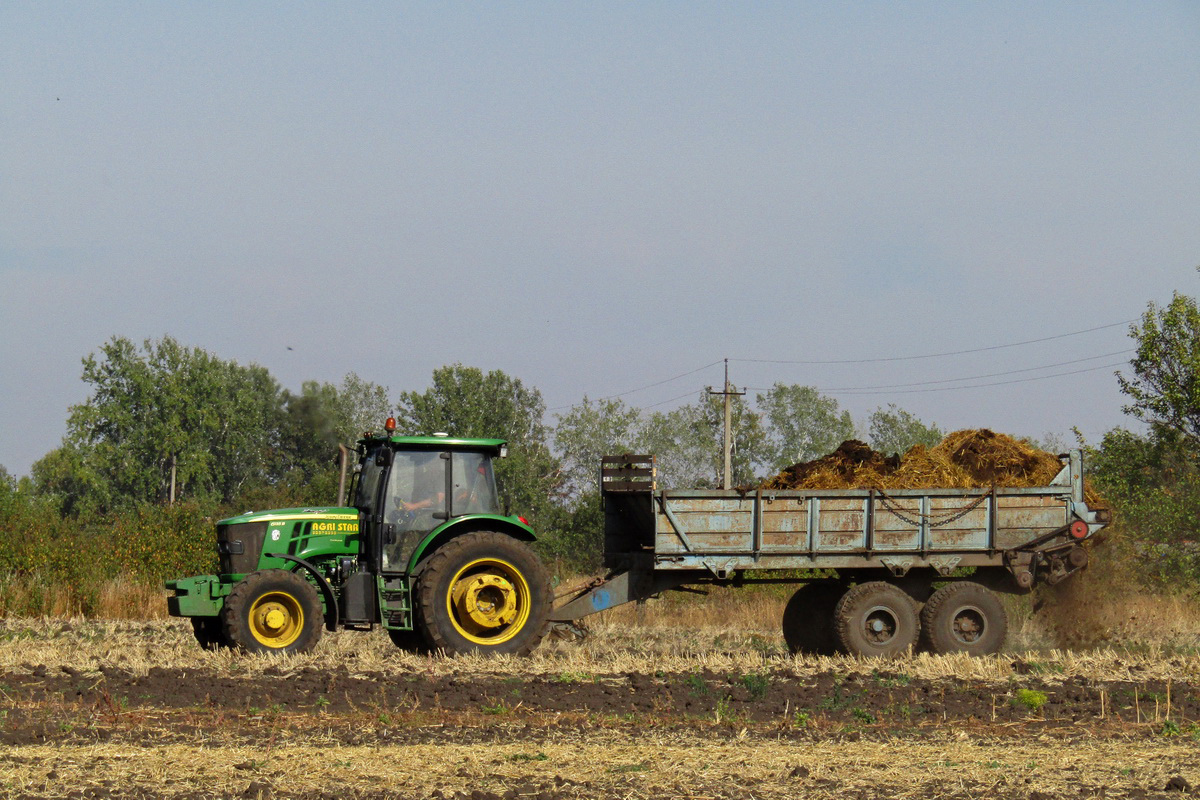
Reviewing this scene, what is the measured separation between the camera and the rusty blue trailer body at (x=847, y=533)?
44.2 ft

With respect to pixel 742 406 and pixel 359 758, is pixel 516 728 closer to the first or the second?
pixel 359 758

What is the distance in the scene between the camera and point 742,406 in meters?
68.3

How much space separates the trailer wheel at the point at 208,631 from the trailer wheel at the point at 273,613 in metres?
0.77

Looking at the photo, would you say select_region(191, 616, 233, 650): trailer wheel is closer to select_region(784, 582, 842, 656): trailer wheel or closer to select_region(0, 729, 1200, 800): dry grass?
select_region(0, 729, 1200, 800): dry grass

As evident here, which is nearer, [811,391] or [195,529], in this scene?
[195,529]

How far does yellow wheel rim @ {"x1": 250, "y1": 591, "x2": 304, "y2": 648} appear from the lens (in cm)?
1239

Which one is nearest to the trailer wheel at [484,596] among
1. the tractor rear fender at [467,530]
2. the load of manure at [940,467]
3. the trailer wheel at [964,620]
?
the tractor rear fender at [467,530]

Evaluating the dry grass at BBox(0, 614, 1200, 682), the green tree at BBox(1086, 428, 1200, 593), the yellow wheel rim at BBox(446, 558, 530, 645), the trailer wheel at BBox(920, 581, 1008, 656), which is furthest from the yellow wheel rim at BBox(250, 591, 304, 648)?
the green tree at BBox(1086, 428, 1200, 593)

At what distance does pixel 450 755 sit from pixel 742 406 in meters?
61.1

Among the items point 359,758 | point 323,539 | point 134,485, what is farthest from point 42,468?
point 359,758

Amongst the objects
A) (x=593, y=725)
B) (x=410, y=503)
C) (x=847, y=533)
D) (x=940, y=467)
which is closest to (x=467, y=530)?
(x=410, y=503)

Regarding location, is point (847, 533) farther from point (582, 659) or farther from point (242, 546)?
point (242, 546)

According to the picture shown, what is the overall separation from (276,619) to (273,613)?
0.21 ft

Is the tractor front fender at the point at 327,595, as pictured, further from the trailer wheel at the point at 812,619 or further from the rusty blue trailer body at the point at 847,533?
the trailer wheel at the point at 812,619
